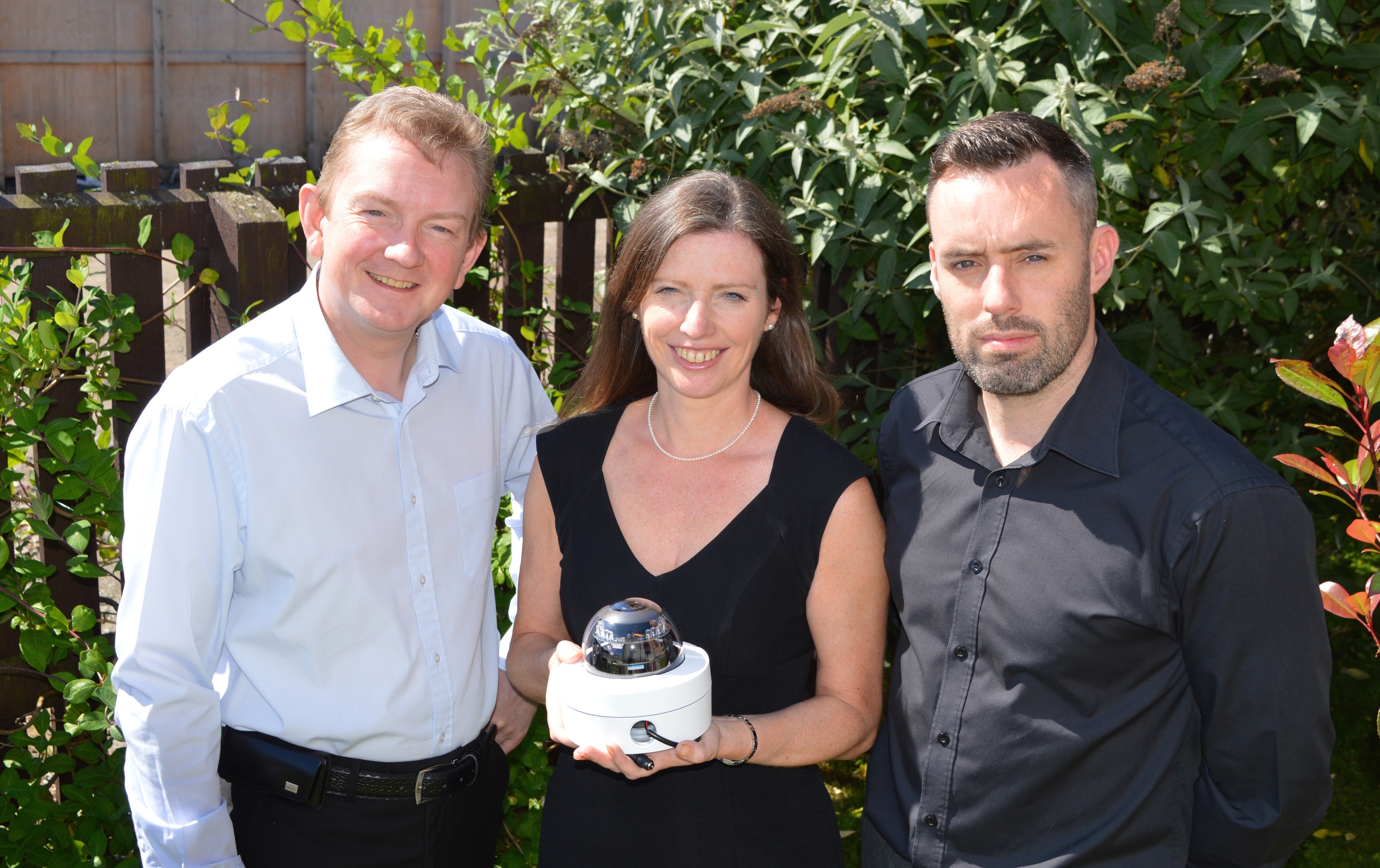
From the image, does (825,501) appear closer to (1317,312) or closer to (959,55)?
(959,55)

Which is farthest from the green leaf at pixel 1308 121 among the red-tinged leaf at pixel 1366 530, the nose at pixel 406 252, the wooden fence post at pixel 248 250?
the wooden fence post at pixel 248 250

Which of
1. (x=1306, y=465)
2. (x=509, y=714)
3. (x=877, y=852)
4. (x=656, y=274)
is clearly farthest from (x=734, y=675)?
(x=1306, y=465)

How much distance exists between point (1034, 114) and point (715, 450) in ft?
3.44

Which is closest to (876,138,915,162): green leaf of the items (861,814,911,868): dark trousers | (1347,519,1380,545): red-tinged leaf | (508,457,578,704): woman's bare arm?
(508,457,578,704): woman's bare arm

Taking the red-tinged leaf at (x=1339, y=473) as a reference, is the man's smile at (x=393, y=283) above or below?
above

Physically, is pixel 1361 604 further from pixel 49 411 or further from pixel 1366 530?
pixel 49 411

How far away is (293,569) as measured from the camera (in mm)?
2020

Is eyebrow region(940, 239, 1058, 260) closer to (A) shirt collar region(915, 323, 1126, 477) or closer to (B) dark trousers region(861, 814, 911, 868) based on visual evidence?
(A) shirt collar region(915, 323, 1126, 477)

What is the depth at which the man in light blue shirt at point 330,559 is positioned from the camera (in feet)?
6.28

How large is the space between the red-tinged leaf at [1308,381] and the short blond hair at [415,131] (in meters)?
1.47

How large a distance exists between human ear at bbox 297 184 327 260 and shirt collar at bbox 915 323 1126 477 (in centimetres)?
126

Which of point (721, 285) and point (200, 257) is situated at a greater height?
point (721, 285)

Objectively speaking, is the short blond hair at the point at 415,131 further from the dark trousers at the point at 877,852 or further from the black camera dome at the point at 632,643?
the dark trousers at the point at 877,852

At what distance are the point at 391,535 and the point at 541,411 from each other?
0.58 meters
